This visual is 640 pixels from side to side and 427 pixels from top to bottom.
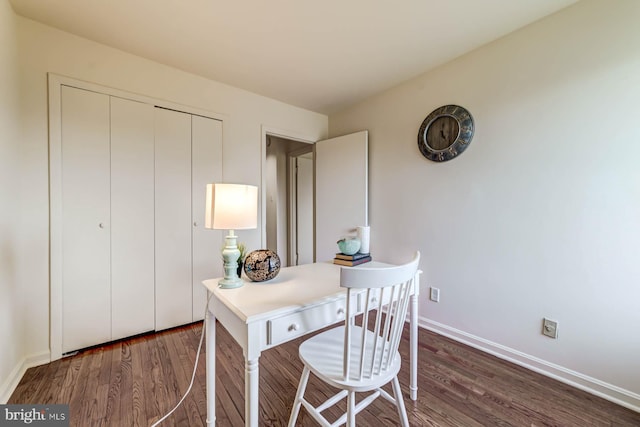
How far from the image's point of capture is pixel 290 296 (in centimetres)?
114

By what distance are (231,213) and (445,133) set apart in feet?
6.43

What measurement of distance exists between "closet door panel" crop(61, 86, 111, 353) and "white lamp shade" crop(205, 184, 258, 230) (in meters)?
1.43

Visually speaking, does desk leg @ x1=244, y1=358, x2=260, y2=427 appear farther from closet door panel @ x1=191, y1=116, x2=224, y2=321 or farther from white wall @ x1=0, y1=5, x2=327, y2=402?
closet door panel @ x1=191, y1=116, x2=224, y2=321

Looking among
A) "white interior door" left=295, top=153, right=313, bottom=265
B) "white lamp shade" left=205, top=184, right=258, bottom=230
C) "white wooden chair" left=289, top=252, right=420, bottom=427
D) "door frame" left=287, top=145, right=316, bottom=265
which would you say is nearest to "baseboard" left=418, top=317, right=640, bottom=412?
"white wooden chair" left=289, top=252, right=420, bottom=427

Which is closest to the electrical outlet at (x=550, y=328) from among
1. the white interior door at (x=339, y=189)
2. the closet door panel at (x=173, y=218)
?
the white interior door at (x=339, y=189)

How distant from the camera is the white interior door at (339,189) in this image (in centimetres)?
294

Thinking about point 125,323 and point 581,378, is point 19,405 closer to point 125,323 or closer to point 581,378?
point 125,323

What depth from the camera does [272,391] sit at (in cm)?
159

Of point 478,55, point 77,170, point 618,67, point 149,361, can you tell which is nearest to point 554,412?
point 618,67

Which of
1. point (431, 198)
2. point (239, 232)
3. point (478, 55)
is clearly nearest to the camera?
point (478, 55)

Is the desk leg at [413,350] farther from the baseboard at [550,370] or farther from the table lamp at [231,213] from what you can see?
the table lamp at [231,213]

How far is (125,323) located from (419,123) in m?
3.11

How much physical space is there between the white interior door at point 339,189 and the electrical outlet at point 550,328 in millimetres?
1660

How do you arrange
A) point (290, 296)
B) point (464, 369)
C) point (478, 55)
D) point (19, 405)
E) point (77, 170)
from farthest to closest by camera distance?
point (478, 55), point (77, 170), point (464, 369), point (19, 405), point (290, 296)
